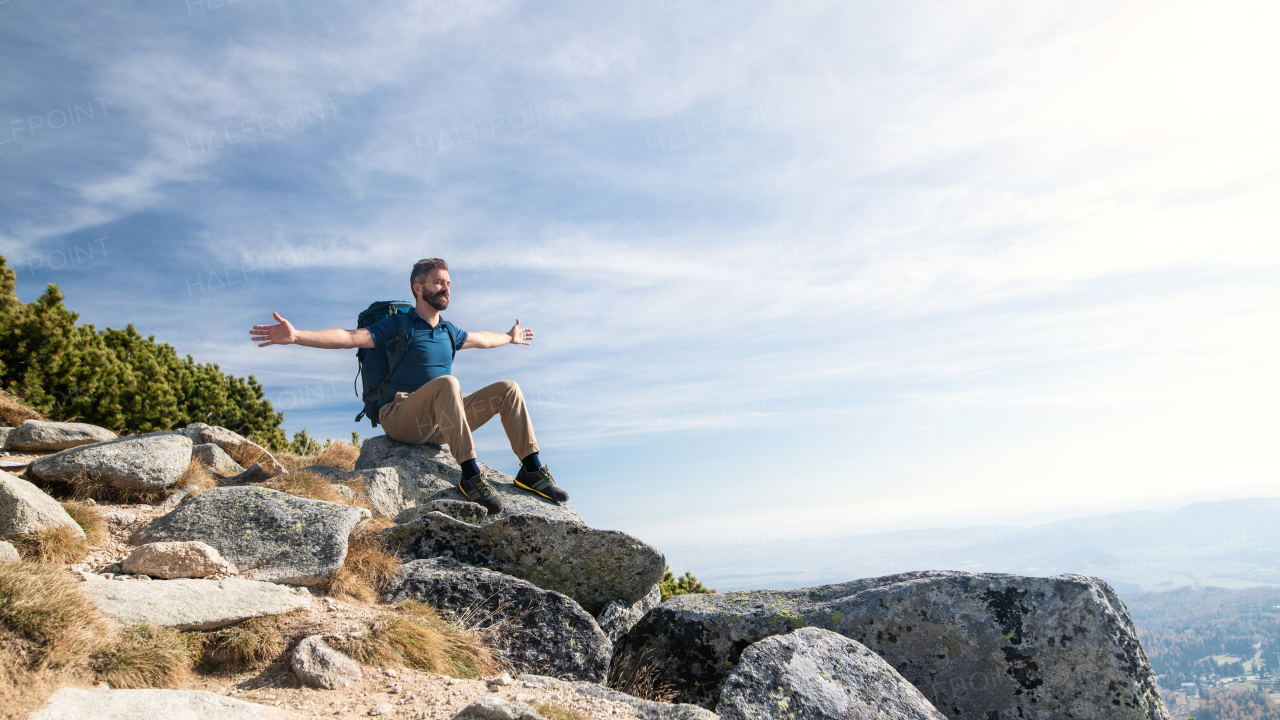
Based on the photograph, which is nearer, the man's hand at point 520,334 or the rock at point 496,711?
the rock at point 496,711

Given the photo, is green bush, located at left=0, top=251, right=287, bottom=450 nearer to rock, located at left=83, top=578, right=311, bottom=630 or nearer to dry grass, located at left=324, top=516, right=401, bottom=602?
dry grass, located at left=324, top=516, right=401, bottom=602

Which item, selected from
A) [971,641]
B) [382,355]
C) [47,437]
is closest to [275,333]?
[382,355]

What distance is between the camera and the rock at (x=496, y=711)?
4.00 m

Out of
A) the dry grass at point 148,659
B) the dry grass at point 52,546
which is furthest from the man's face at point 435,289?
the dry grass at point 148,659

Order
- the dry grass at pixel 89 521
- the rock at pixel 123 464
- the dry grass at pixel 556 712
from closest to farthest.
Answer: the dry grass at pixel 556 712 → the dry grass at pixel 89 521 → the rock at pixel 123 464

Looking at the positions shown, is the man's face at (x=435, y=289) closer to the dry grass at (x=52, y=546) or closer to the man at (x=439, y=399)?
the man at (x=439, y=399)

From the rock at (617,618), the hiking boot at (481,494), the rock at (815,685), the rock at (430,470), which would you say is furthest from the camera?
the rock at (430,470)

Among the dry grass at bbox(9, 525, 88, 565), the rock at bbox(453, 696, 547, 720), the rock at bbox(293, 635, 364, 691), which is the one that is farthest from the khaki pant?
the rock at bbox(453, 696, 547, 720)

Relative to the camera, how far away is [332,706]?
4473 mm

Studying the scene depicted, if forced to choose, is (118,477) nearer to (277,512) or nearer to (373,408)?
(277,512)

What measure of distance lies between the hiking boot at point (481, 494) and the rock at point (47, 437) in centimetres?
723

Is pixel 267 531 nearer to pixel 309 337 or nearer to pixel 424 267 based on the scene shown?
pixel 309 337

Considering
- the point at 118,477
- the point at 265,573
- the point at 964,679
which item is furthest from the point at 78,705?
the point at 964,679

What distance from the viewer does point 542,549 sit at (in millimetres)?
8023
